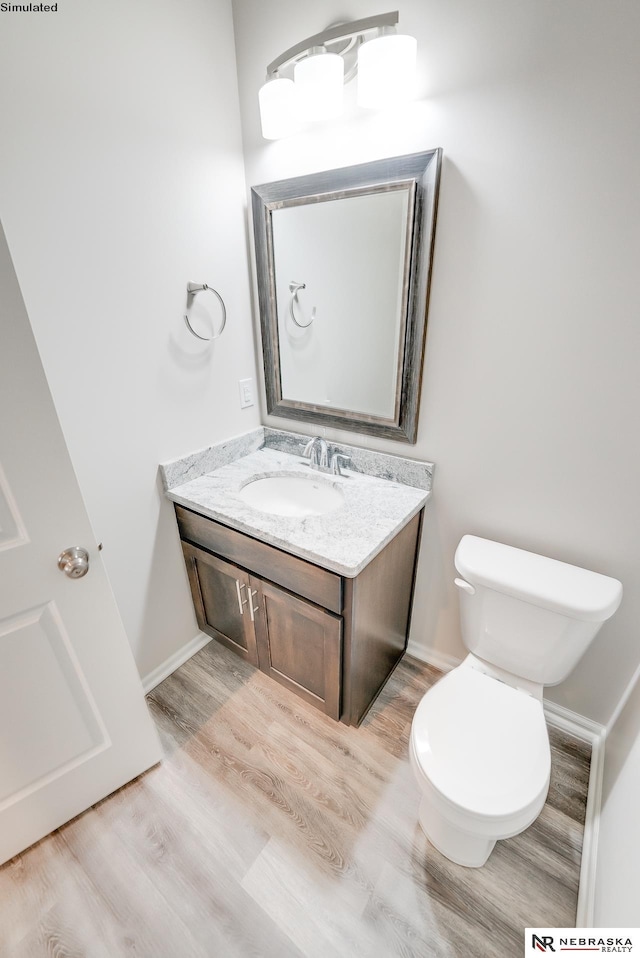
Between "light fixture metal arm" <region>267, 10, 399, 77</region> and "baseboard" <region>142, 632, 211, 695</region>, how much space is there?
212 cm

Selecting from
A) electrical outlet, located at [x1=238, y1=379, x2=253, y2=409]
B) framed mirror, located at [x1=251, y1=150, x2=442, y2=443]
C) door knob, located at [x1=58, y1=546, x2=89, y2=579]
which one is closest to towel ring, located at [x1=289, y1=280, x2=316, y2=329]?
framed mirror, located at [x1=251, y1=150, x2=442, y2=443]

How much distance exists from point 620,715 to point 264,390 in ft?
5.84

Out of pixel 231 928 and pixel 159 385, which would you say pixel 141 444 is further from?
pixel 231 928

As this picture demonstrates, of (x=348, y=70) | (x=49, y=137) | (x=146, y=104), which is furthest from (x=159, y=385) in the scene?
(x=348, y=70)

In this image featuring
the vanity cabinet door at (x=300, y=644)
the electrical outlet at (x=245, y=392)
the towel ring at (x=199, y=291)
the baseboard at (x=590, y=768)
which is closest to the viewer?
the baseboard at (x=590, y=768)

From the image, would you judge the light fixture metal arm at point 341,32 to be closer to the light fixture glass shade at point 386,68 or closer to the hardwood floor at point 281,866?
the light fixture glass shade at point 386,68

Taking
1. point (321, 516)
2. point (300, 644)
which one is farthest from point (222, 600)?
point (321, 516)

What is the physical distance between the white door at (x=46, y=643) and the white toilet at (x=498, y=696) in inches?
35.6

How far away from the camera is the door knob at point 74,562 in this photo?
3.16 feet

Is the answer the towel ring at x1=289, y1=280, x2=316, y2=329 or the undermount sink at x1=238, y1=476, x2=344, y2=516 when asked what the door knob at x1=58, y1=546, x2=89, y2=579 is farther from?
the towel ring at x1=289, y1=280, x2=316, y2=329

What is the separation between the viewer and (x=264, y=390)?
5.87 feet

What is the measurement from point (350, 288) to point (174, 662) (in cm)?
170

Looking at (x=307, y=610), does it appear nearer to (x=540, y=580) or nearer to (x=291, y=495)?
(x=291, y=495)

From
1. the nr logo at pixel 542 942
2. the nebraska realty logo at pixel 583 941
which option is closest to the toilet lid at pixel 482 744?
the nebraska realty logo at pixel 583 941
